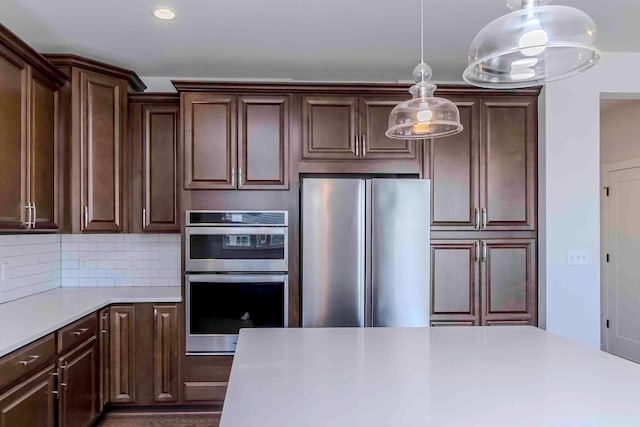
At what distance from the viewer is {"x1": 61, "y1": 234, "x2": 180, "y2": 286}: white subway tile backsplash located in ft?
11.3

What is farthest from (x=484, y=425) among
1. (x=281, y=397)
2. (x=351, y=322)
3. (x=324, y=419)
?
(x=351, y=322)

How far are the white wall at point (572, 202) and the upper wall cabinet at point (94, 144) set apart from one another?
10.4 feet

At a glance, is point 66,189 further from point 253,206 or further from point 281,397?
point 281,397

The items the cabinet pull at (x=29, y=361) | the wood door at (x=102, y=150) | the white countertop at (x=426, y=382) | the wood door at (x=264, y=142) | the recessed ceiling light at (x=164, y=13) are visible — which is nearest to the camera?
the white countertop at (x=426, y=382)

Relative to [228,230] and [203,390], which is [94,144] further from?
[203,390]

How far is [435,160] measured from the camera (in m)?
3.11

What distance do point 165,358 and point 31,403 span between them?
108cm

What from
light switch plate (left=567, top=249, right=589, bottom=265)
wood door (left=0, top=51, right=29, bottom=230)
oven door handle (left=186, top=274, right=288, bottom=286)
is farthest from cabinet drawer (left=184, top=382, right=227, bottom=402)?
light switch plate (left=567, top=249, right=589, bottom=265)

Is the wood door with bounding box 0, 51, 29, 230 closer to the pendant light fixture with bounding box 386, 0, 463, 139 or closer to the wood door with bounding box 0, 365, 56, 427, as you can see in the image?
the wood door with bounding box 0, 365, 56, 427

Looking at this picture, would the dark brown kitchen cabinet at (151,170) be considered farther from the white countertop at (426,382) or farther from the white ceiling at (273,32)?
the white countertop at (426,382)

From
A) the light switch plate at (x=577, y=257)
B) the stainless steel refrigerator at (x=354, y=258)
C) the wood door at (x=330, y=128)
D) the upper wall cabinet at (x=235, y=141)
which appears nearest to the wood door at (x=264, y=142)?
the upper wall cabinet at (x=235, y=141)

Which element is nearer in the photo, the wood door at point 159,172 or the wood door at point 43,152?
the wood door at point 43,152

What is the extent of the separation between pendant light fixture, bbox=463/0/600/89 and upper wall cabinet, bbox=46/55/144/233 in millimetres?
2587

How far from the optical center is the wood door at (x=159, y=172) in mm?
3219
